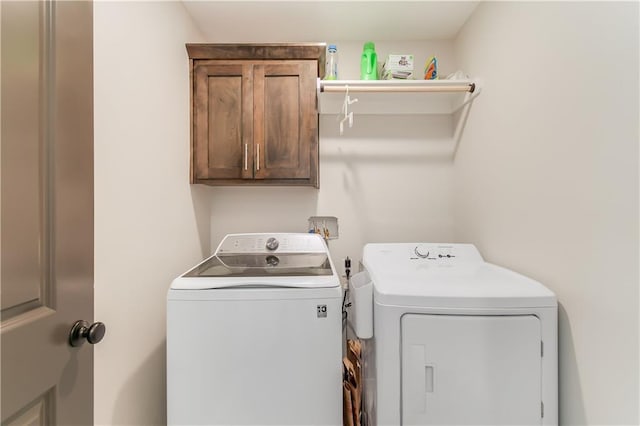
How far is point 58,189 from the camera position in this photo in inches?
28.3

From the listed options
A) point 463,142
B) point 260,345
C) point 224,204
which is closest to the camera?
point 260,345

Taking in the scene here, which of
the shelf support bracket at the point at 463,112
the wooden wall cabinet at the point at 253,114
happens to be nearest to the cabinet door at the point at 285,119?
the wooden wall cabinet at the point at 253,114

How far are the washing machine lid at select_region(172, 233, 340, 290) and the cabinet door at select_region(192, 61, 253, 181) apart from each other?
1.45ft

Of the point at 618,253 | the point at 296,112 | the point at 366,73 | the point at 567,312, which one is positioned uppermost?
the point at 366,73

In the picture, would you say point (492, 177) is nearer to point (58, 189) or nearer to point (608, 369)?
point (608, 369)

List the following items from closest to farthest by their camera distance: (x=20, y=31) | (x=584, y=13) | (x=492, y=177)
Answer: (x=20, y=31) < (x=584, y=13) < (x=492, y=177)

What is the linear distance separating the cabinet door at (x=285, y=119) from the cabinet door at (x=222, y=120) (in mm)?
62

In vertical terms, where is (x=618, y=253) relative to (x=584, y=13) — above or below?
A: below

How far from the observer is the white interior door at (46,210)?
60cm

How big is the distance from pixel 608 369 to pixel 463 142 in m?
1.38

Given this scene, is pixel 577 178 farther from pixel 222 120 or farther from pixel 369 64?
pixel 222 120

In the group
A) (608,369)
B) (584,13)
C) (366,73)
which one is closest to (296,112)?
(366,73)

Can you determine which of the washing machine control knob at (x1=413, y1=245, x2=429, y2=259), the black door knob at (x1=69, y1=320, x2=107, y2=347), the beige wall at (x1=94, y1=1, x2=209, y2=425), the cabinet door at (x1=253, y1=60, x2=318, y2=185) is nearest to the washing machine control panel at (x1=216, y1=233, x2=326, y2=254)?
the beige wall at (x1=94, y1=1, x2=209, y2=425)

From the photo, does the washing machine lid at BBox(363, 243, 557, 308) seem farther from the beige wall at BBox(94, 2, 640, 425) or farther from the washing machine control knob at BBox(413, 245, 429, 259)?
the beige wall at BBox(94, 2, 640, 425)
